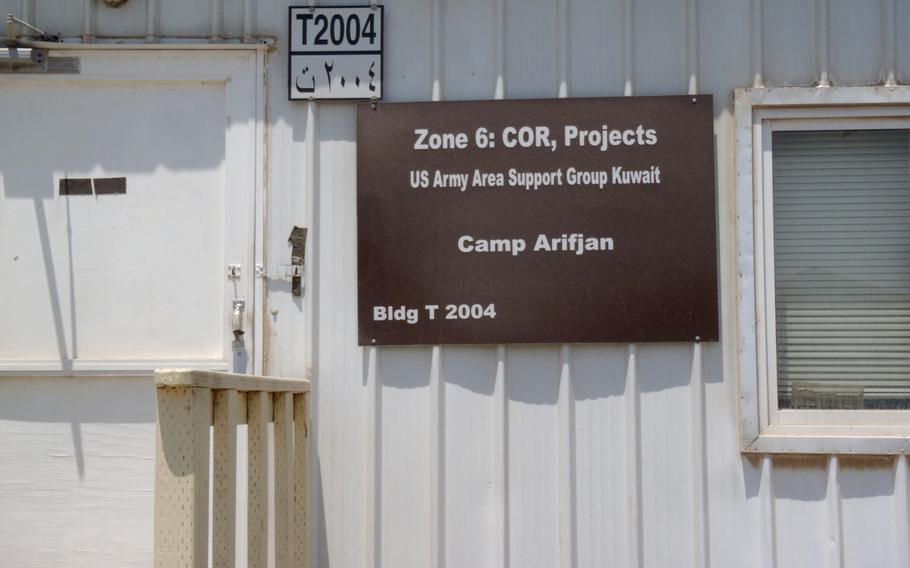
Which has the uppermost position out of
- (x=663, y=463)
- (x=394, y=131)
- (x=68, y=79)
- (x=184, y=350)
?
(x=68, y=79)

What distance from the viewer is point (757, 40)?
163 inches

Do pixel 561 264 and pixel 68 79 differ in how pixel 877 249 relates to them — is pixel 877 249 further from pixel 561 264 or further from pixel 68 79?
pixel 68 79

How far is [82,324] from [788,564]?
3.23 m

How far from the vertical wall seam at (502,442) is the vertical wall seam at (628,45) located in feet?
4.18

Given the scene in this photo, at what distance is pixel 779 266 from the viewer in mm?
4156

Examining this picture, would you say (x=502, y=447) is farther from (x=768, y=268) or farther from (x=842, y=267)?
(x=842, y=267)

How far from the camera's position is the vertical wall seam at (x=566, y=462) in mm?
4012

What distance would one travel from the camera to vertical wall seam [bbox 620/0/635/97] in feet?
13.6

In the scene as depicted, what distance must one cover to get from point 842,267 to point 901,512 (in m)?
1.07

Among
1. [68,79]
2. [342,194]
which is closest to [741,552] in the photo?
[342,194]

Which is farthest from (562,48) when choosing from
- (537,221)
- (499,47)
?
(537,221)

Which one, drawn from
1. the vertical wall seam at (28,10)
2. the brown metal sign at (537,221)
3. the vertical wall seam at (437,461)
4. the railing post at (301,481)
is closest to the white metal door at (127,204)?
the vertical wall seam at (28,10)

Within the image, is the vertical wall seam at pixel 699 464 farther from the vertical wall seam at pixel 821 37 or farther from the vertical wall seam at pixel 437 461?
the vertical wall seam at pixel 821 37

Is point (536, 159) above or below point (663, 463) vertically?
above
